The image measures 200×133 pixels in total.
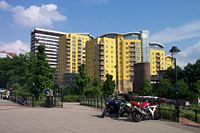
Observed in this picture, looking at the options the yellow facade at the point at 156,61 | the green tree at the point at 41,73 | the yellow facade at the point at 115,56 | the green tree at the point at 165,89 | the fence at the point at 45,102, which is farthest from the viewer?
the yellow facade at the point at 156,61

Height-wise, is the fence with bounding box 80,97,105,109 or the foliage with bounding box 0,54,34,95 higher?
the foliage with bounding box 0,54,34,95

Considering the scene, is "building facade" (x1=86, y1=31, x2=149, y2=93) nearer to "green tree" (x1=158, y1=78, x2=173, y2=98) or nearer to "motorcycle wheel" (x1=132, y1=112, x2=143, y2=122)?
"green tree" (x1=158, y1=78, x2=173, y2=98)

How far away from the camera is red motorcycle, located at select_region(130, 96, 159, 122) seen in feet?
49.1

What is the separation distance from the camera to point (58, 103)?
25672 mm

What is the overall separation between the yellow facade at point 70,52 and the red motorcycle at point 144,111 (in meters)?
133

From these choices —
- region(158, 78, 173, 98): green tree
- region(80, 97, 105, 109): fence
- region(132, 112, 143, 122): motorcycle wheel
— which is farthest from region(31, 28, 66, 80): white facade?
region(132, 112, 143, 122): motorcycle wheel

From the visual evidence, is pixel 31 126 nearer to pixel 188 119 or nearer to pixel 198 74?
pixel 188 119

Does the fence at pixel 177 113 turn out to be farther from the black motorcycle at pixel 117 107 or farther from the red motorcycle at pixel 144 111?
the black motorcycle at pixel 117 107

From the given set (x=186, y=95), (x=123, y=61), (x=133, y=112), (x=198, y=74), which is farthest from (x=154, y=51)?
(x=133, y=112)

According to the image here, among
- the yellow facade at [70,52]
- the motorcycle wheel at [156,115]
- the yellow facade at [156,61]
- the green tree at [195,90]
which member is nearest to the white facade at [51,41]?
the yellow facade at [70,52]

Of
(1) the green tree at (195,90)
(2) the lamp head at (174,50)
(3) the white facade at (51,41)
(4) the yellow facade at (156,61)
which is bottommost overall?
(1) the green tree at (195,90)

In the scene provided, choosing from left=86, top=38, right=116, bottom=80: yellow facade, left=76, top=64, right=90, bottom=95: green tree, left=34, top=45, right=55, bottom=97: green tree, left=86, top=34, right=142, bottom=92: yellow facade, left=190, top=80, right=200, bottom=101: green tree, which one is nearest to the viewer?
left=34, top=45, right=55, bottom=97: green tree

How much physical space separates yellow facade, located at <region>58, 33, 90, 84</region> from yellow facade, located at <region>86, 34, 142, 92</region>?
42.5ft

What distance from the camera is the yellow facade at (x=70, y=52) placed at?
490 feet
